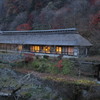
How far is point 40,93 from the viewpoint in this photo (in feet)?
50.2

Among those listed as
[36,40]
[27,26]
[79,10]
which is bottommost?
[36,40]

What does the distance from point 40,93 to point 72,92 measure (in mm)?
3328

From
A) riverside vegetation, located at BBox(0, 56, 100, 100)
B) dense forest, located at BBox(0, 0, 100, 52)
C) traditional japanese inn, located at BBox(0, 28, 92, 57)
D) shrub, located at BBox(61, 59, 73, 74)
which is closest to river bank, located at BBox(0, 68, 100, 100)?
riverside vegetation, located at BBox(0, 56, 100, 100)

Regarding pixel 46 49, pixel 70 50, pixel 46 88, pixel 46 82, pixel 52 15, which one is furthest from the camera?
pixel 52 15

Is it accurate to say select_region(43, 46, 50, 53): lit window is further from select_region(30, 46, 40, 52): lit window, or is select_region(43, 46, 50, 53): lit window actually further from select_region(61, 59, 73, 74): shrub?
select_region(61, 59, 73, 74): shrub

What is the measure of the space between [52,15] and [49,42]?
15.4m

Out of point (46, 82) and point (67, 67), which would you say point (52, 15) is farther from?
point (46, 82)

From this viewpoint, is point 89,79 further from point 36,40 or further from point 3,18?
point 3,18

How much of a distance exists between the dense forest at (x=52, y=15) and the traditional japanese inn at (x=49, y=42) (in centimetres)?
423

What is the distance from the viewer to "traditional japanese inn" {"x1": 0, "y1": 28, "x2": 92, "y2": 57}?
25.5 metres

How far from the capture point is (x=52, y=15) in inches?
Result: 1593

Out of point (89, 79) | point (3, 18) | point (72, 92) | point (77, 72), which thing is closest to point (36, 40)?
point (77, 72)

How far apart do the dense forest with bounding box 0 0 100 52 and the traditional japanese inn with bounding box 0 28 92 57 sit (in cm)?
423

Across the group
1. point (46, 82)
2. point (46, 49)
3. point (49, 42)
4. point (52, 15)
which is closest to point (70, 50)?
point (49, 42)
